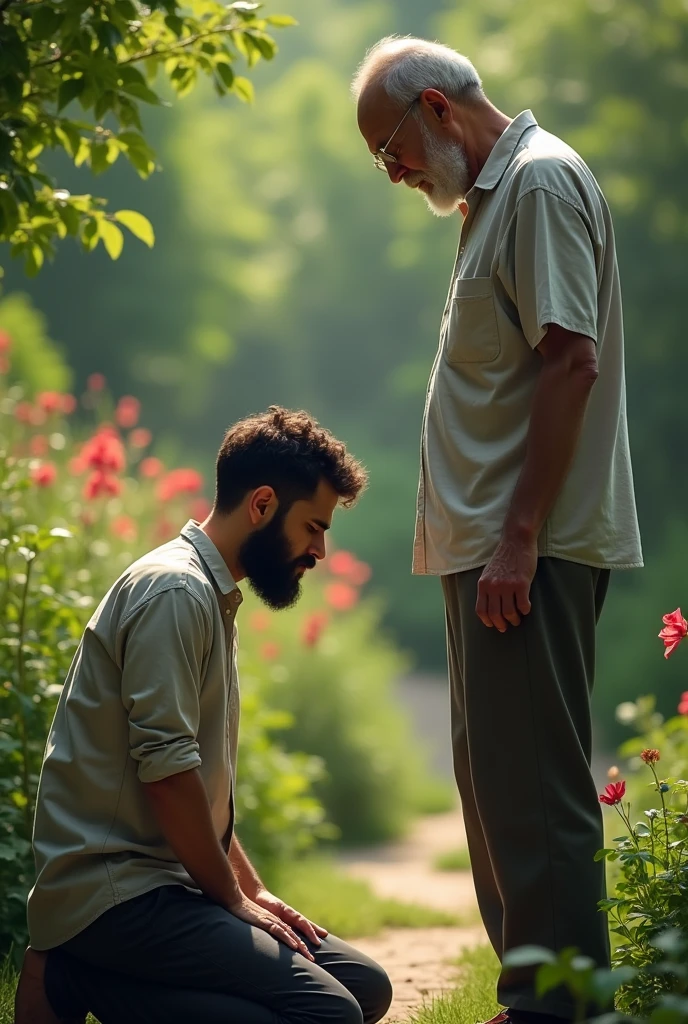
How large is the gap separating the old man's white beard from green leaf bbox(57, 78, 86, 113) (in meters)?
0.87

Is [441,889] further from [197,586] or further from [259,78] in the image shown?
[259,78]

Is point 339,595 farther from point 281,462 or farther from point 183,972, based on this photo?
point 183,972

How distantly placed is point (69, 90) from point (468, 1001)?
7.70 ft

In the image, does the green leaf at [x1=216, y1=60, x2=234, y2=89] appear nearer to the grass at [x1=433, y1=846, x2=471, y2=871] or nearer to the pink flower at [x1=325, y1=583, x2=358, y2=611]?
the pink flower at [x1=325, y1=583, x2=358, y2=611]

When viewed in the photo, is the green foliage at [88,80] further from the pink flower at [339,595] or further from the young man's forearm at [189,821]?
the pink flower at [339,595]

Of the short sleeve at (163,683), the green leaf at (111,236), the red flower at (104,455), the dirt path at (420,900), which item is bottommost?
the dirt path at (420,900)

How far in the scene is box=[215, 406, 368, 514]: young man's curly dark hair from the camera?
2.64 meters

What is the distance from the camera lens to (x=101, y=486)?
5059 millimetres

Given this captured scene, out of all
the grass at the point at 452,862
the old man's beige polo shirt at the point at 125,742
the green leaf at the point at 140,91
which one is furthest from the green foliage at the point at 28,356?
the old man's beige polo shirt at the point at 125,742

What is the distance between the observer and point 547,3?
1673 cm

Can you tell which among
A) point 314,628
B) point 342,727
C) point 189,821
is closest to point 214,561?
point 189,821

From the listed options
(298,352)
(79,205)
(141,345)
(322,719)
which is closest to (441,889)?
(322,719)

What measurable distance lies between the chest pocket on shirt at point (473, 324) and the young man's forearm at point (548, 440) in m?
0.16

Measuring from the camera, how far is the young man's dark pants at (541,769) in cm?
252
